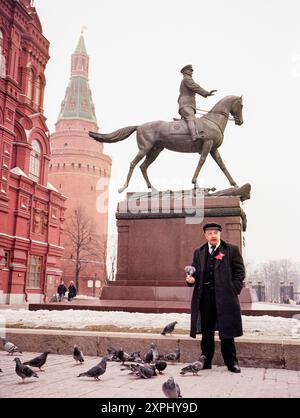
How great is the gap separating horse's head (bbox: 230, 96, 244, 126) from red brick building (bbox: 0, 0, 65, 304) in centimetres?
2049

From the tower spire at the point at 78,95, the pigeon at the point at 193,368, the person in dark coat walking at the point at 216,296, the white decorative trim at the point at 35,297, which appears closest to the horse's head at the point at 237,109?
the person in dark coat walking at the point at 216,296

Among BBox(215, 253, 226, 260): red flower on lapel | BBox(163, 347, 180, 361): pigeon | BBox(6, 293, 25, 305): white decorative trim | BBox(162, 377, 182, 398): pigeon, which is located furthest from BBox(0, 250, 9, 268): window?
BBox(162, 377, 182, 398): pigeon

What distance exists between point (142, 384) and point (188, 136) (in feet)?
27.9

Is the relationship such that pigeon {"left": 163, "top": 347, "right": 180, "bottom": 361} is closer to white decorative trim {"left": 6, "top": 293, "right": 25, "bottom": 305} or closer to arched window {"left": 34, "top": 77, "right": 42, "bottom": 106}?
white decorative trim {"left": 6, "top": 293, "right": 25, "bottom": 305}

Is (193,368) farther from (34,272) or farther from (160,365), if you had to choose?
(34,272)

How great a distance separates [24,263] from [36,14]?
22.8m

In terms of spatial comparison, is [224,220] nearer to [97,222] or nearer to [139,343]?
[139,343]

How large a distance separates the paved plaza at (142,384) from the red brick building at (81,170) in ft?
167

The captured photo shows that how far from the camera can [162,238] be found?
1114cm

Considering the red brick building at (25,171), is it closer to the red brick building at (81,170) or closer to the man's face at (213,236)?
the red brick building at (81,170)

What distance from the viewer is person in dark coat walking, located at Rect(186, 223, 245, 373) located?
5348mm

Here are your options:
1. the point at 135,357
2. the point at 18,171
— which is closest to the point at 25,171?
the point at 18,171

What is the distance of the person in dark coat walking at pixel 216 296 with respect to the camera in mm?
5348
